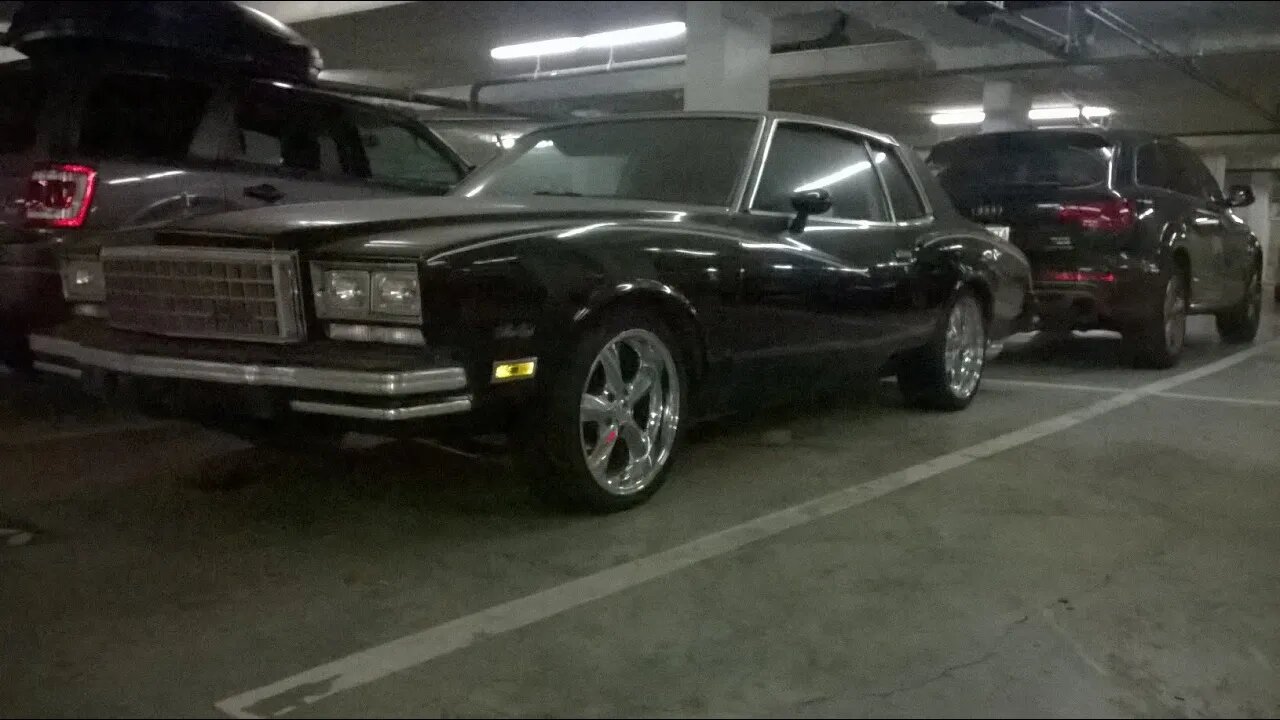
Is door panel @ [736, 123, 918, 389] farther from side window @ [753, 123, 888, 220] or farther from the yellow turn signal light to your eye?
the yellow turn signal light

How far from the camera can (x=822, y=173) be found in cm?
515

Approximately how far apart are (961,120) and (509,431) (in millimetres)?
16000

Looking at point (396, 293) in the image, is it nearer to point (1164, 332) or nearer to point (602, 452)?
point (602, 452)

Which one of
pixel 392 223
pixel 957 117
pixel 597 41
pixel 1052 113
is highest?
pixel 957 117

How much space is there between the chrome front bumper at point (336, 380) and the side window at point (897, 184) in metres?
3.07

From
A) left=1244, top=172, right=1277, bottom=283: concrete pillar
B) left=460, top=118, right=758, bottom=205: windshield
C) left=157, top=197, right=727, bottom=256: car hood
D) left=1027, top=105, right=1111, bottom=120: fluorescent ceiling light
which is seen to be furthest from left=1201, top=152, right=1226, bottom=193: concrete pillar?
left=157, top=197, right=727, bottom=256: car hood

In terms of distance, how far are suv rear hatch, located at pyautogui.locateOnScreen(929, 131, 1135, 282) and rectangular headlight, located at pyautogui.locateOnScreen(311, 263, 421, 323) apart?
18.1 ft

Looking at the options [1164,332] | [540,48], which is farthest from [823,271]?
[1164,332]

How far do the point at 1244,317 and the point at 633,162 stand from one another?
778 centimetres

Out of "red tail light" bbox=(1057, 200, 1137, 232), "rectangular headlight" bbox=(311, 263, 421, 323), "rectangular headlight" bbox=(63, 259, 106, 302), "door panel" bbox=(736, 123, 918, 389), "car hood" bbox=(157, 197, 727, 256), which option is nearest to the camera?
"rectangular headlight" bbox=(311, 263, 421, 323)

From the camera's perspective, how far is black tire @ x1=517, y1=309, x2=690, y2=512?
3611mm

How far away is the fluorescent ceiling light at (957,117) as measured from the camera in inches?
655

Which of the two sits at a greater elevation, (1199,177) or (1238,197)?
(1199,177)

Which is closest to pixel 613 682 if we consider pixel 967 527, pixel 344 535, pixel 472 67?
pixel 344 535
